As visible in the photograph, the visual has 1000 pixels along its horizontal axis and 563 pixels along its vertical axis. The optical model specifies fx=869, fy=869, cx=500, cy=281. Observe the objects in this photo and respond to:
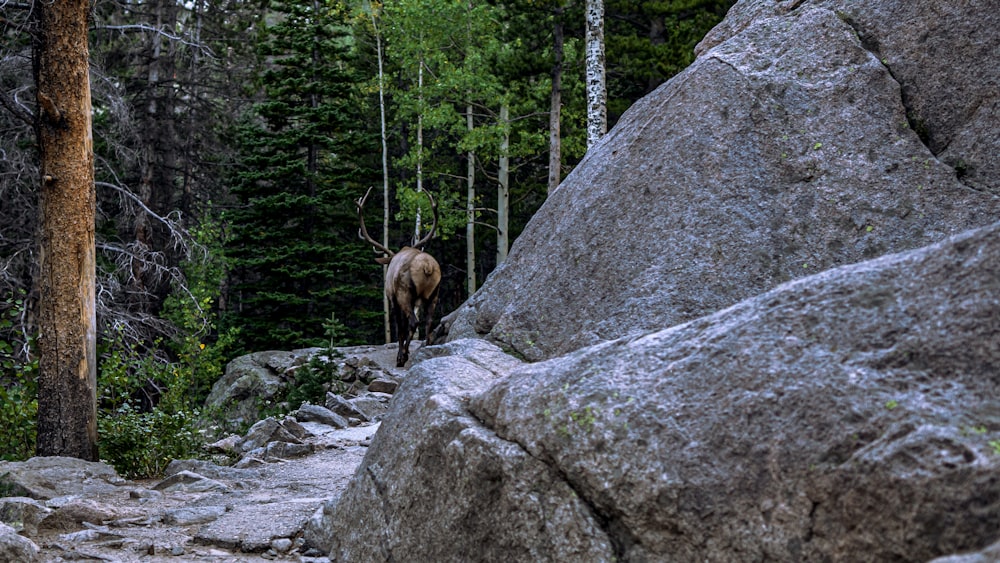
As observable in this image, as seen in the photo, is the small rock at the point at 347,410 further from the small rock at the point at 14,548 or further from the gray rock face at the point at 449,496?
the small rock at the point at 14,548

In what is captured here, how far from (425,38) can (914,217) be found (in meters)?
23.6

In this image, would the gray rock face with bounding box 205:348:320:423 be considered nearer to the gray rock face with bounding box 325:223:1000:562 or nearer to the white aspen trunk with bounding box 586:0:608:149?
the white aspen trunk with bounding box 586:0:608:149

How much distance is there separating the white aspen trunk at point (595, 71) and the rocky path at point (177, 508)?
32.1 feet

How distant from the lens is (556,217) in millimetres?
6371

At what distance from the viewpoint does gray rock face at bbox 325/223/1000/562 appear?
231 cm

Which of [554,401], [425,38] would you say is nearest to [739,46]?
[554,401]

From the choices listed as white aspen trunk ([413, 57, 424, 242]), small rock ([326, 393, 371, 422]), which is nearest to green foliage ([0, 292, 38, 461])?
small rock ([326, 393, 371, 422])

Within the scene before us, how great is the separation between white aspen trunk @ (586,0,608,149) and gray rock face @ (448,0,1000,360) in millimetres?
10038

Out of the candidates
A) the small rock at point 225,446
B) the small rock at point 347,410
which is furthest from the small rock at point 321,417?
the small rock at point 225,446

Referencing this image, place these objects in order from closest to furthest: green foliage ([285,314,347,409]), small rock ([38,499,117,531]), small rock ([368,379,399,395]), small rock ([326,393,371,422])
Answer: small rock ([38,499,117,531])
small rock ([326,393,371,422])
green foliage ([285,314,347,409])
small rock ([368,379,399,395])

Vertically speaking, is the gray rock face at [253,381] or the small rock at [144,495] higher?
the small rock at [144,495]

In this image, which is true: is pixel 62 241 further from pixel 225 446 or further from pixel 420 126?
pixel 420 126

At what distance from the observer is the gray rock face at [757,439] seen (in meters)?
2.31

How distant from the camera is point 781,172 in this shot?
204 inches
